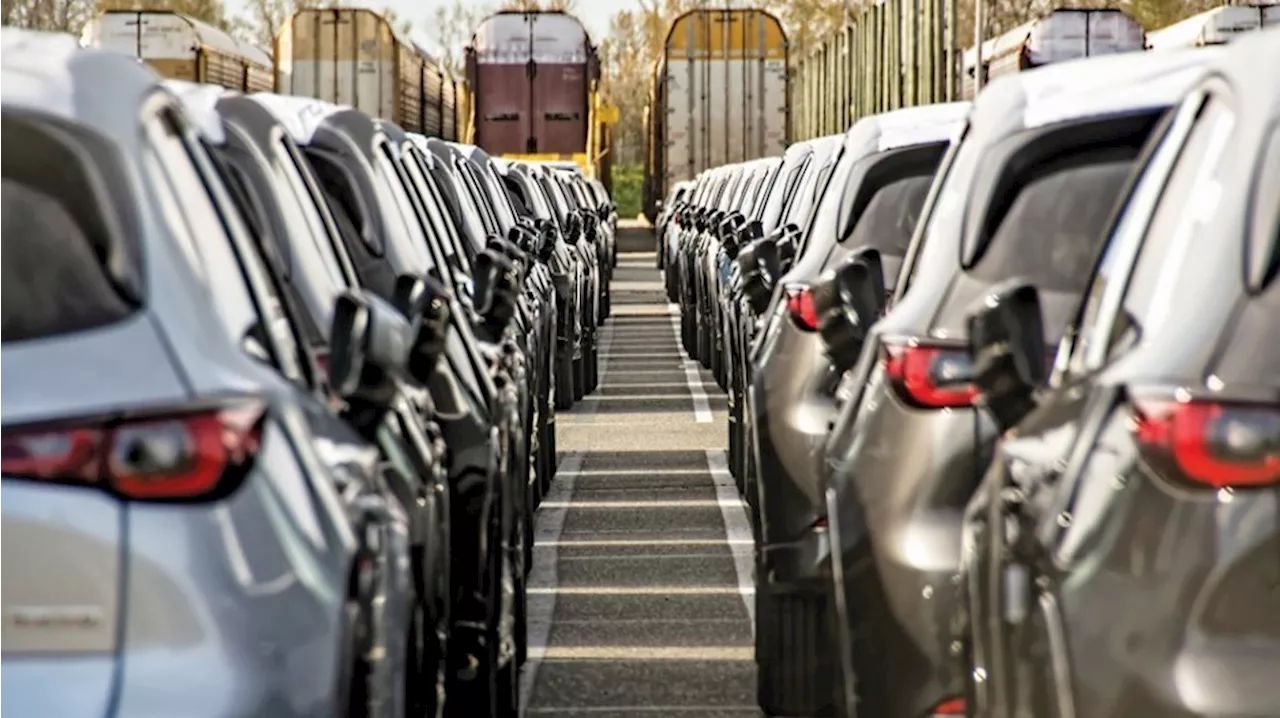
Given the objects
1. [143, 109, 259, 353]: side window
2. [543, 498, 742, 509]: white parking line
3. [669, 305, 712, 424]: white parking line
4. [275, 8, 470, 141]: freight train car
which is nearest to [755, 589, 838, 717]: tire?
[143, 109, 259, 353]: side window

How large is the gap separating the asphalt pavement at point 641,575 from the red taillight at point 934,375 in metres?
3.20

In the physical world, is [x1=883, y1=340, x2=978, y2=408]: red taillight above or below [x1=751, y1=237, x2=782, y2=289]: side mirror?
below

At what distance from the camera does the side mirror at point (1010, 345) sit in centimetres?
491

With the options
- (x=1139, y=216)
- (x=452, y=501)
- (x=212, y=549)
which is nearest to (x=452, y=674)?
(x=452, y=501)

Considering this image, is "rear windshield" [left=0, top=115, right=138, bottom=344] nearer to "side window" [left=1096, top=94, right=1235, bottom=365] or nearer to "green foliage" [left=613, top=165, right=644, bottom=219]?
"side window" [left=1096, top=94, right=1235, bottom=365]

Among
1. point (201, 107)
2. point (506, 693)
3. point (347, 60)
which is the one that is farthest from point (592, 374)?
point (347, 60)

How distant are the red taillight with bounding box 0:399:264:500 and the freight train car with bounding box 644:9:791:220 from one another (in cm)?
5523

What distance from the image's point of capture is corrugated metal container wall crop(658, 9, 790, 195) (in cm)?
Result: 5966

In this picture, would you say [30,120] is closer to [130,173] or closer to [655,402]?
[130,173]

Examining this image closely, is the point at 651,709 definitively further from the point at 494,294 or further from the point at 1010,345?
the point at 1010,345

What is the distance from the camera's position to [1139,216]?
4.92 meters

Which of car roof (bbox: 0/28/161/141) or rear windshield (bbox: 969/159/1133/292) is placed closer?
car roof (bbox: 0/28/161/141)

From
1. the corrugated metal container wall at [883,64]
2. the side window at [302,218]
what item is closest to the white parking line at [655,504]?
the side window at [302,218]

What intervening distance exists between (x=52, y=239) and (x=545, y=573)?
343 inches
